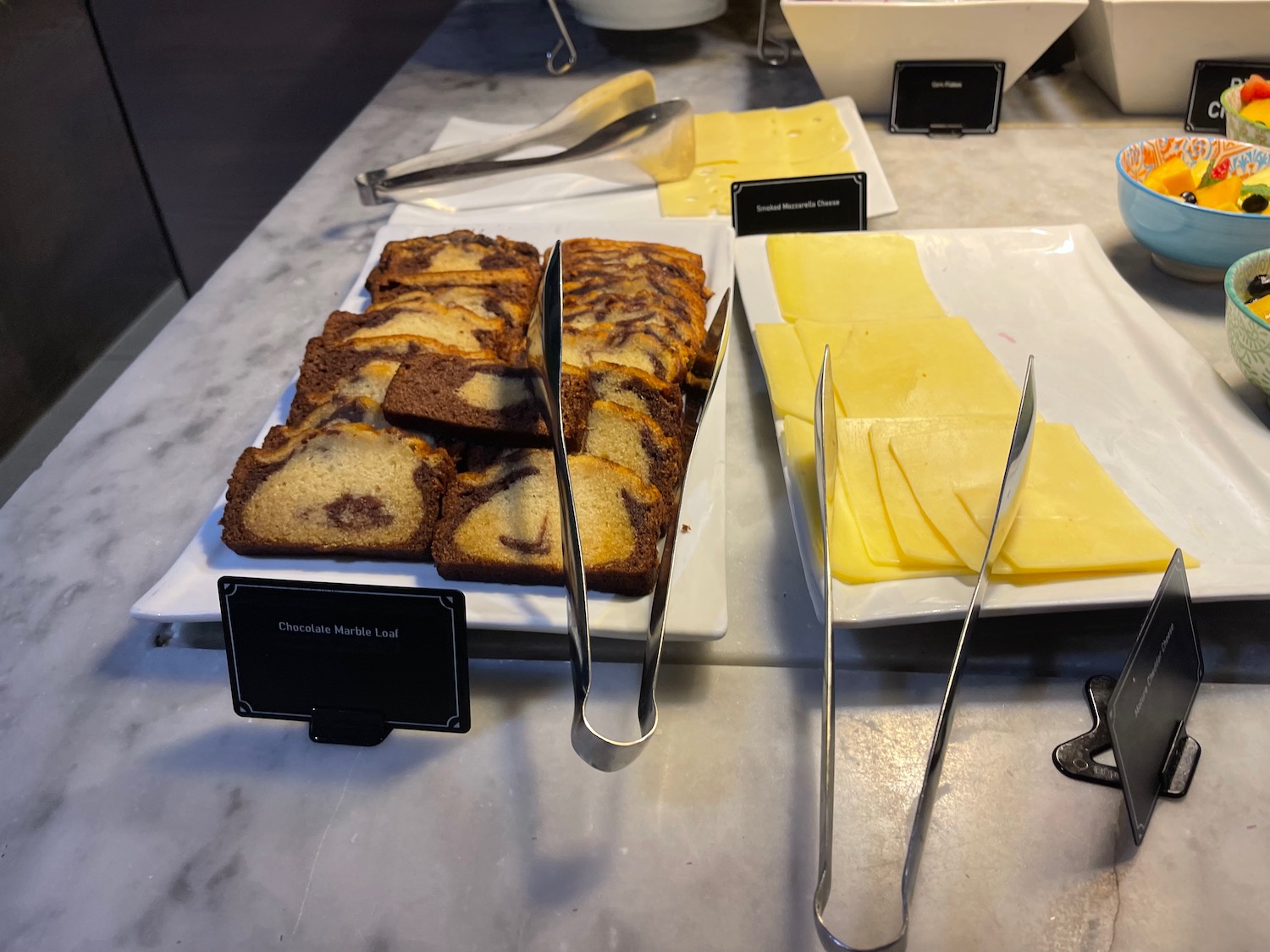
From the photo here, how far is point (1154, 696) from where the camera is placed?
2.15ft

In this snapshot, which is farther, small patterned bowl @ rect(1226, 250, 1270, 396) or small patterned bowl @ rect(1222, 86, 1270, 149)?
Result: small patterned bowl @ rect(1222, 86, 1270, 149)

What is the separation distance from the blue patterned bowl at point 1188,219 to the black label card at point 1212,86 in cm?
39

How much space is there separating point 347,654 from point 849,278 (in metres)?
0.81

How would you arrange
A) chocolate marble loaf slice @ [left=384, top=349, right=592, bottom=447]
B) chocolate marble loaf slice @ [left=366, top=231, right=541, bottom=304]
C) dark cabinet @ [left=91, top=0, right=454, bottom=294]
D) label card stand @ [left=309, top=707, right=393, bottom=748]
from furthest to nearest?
1. dark cabinet @ [left=91, top=0, right=454, bottom=294]
2. chocolate marble loaf slice @ [left=366, top=231, right=541, bottom=304]
3. chocolate marble loaf slice @ [left=384, top=349, right=592, bottom=447]
4. label card stand @ [left=309, top=707, right=393, bottom=748]

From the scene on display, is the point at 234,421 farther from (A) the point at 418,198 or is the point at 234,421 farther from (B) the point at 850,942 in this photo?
(B) the point at 850,942

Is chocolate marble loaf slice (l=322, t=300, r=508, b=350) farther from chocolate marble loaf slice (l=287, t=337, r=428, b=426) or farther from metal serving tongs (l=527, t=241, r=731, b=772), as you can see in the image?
metal serving tongs (l=527, t=241, r=731, b=772)

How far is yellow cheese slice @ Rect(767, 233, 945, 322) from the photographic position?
114 centimetres

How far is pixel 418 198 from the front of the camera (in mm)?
1453

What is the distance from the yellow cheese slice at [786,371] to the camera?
0.93 meters

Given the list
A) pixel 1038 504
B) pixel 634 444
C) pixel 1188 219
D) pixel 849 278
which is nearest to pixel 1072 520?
pixel 1038 504

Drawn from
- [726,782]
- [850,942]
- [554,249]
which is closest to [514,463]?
[554,249]

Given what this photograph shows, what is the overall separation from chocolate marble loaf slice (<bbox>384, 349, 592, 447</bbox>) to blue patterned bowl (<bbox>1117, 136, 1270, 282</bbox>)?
2.69 feet

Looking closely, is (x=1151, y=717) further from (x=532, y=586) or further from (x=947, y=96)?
(x=947, y=96)

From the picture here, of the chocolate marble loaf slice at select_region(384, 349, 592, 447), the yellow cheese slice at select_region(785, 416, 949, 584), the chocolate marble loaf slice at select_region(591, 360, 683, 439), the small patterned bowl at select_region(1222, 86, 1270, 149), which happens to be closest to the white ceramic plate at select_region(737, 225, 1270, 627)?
the yellow cheese slice at select_region(785, 416, 949, 584)
